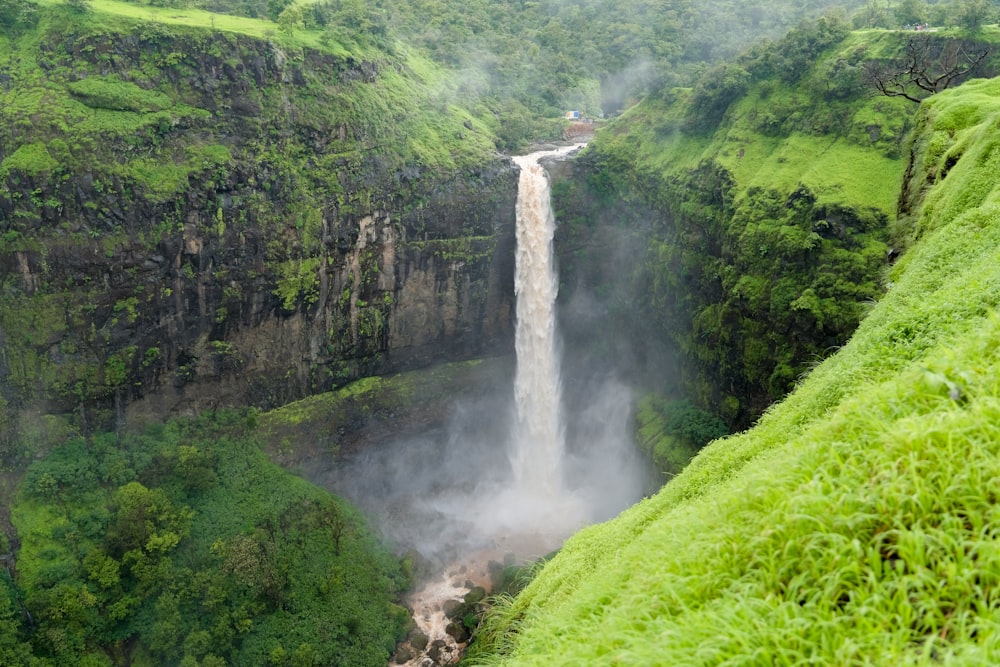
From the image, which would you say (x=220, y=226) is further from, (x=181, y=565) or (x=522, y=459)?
(x=522, y=459)

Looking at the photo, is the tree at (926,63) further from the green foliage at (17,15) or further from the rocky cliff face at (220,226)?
the green foliage at (17,15)

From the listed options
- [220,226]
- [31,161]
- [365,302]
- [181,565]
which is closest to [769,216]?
[365,302]

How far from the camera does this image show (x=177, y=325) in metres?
→ 21.7

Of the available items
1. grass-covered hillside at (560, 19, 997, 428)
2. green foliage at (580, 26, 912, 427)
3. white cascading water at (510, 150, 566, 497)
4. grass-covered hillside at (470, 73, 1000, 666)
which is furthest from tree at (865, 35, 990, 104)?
grass-covered hillside at (470, 73, 1000, 666)

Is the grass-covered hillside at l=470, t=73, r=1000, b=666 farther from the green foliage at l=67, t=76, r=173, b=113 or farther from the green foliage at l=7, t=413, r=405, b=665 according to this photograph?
the green foliage at l=67, t=76, r=173, b=113

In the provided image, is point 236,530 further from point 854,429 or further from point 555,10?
point 555,10

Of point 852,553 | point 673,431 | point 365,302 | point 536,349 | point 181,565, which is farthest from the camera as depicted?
point 536,349

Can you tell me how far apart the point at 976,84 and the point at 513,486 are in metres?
21.6

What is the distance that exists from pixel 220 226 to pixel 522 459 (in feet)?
52.9

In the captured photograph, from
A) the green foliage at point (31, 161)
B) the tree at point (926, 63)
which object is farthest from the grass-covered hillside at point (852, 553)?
the green foliage at point (31, 161)

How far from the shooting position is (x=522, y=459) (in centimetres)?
2867

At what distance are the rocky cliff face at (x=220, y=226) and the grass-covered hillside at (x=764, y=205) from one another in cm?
677

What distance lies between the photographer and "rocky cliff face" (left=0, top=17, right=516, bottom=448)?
19219 mm

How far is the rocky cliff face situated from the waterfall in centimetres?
104
